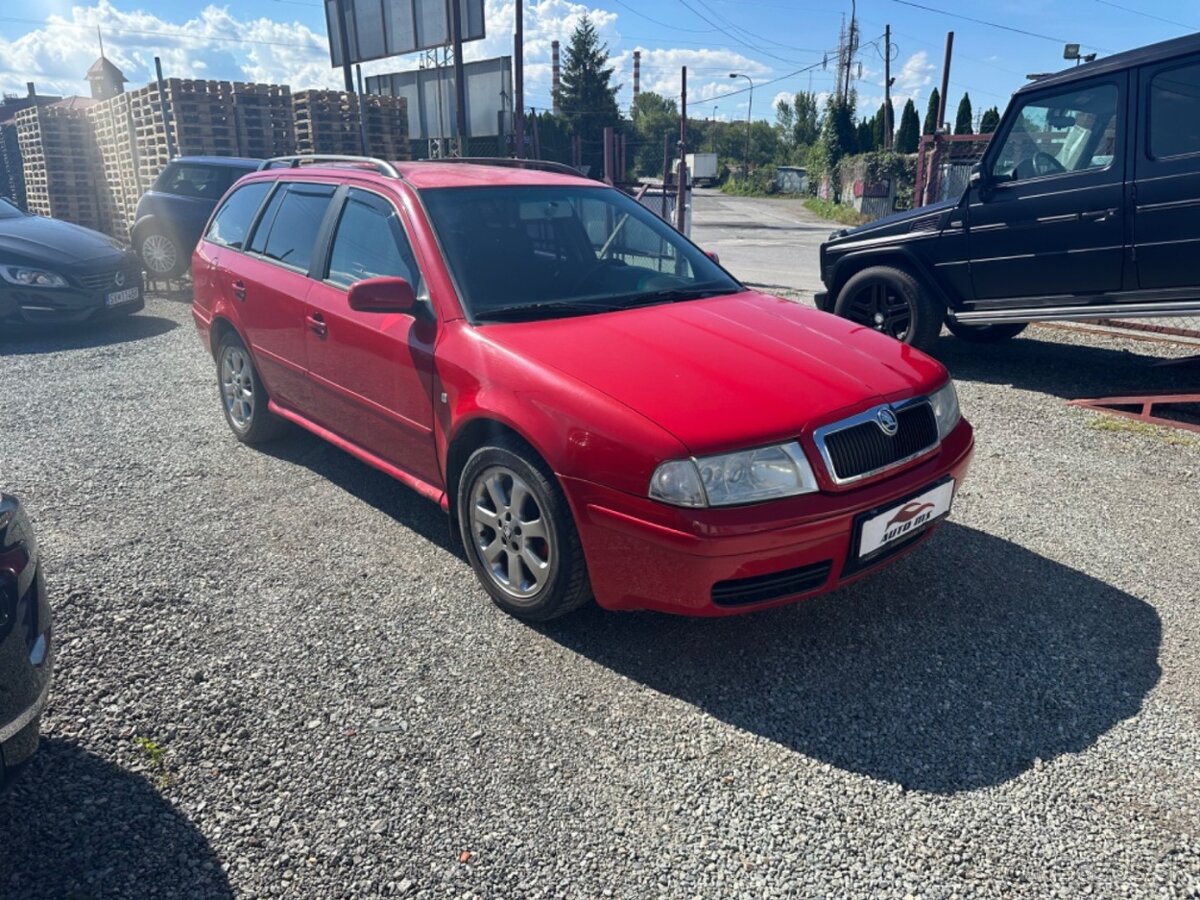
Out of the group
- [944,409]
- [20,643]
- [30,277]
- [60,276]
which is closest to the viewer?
[20,643]

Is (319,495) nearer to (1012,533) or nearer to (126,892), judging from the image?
(126,892)

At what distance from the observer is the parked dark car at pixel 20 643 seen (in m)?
2.01

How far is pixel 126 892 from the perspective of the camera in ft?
6.88

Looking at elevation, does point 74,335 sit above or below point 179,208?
below

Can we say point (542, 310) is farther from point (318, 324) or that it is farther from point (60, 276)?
point (60, 276)

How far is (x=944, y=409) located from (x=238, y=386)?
4.07 metres

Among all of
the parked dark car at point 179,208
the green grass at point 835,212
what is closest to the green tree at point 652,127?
the green grass at point 835,212

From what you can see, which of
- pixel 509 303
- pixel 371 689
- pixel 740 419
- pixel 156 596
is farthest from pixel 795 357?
pixel 156 596

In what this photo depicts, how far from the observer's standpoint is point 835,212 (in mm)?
35031

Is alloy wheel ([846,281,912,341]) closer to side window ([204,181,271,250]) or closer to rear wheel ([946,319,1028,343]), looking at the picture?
rear wheel ([946,319,1028,343])

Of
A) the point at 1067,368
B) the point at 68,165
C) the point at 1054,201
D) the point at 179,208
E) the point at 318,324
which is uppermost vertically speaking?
the point at 68,165

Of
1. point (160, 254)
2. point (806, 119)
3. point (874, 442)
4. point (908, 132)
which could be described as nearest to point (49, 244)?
point (160, 254)

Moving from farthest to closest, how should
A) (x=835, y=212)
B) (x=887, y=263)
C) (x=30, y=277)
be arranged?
(x=835, y=212), (x=30, y=277), (x=887, y=263)

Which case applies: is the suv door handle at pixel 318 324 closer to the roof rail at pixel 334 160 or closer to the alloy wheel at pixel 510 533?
the roof rail at pixel 334 160
